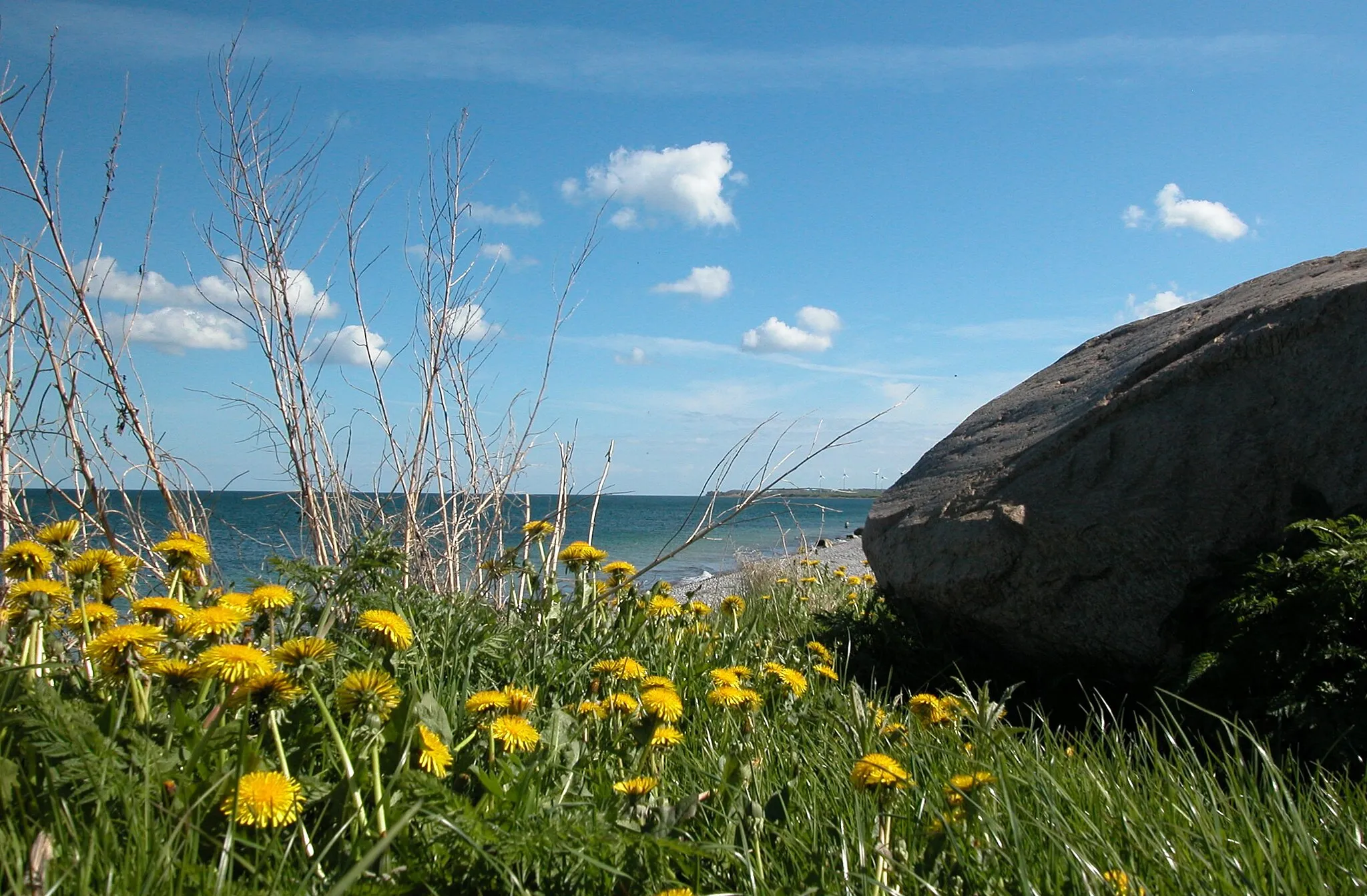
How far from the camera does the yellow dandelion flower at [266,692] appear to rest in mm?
1501

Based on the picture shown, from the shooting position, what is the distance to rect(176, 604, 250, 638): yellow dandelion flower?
1708mm

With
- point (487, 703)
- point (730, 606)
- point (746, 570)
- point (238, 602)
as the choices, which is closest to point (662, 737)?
point (487, 703)

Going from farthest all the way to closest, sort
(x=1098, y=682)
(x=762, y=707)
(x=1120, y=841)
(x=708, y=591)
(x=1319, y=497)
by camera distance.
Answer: (x=708, y=591)
(x=1098, y=682)
(x=1319, y=497)
(x=762, y=707)
(x=1120, y=841)

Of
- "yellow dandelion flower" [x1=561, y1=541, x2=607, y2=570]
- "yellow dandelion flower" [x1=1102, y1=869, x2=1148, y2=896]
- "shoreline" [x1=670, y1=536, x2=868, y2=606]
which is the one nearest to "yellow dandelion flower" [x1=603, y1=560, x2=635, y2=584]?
"yellow dandelion flower" [x1=561, y1=541, x2=607, y2=570]

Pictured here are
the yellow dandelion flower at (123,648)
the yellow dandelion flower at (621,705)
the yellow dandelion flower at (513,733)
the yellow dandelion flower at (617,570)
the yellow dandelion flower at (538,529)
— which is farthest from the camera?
the yellow dandelion flower at (538,529)

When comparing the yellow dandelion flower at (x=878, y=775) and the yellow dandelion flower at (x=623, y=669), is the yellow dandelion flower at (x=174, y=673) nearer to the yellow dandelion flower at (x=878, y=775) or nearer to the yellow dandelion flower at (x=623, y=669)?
the yellow dandelion flower at (x=623, y=669)

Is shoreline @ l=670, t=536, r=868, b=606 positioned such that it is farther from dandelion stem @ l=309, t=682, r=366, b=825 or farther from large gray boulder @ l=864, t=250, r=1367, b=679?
dandelion stem @ l=309, t=682, r=366, b=825

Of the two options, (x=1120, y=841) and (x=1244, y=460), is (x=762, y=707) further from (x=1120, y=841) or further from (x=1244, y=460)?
(x=1244, y=460)

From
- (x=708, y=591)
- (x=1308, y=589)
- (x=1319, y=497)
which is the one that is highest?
(x=1319, y=497)

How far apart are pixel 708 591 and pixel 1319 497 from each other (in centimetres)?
721

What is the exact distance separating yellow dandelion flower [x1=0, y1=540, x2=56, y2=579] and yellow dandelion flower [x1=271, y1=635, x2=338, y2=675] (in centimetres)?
68

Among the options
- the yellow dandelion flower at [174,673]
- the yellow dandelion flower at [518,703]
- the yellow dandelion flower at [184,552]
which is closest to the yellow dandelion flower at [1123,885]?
the yellow dandelion flower at [518,703]

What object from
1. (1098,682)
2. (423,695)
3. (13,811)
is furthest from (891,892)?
(1098,682)

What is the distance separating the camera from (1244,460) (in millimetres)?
3488
